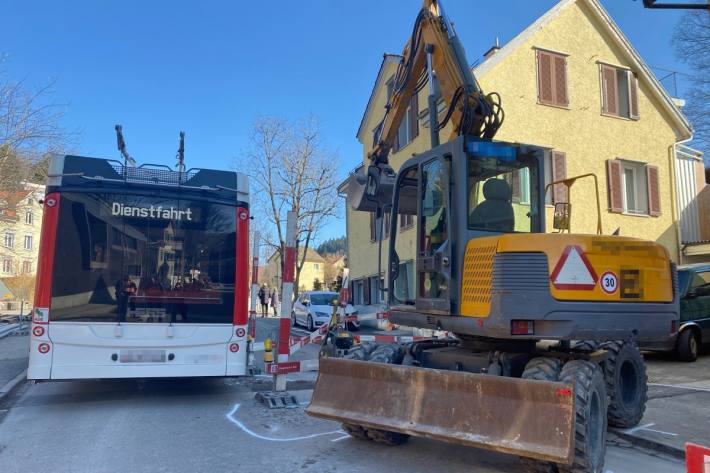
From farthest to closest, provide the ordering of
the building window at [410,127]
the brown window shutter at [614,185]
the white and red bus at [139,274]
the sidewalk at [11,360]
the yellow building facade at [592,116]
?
the building window at [410,127], the brown window shutter at [614,185], the yellow building facade at [592,116], the sidewalk at [11,360], the white and red bus at [139,274]

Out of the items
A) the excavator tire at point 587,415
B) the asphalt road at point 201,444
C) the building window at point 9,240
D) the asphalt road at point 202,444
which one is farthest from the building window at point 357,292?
the excavator tire at point 587,415

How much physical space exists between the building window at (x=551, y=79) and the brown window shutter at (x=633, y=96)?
2.61m

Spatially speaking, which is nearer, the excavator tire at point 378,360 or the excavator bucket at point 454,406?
the excavator bucket at point 454,406

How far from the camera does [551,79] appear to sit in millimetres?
16422

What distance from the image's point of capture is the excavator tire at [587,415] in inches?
159

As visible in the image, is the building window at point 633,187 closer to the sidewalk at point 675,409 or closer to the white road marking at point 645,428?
the sidewalk at point 675,409

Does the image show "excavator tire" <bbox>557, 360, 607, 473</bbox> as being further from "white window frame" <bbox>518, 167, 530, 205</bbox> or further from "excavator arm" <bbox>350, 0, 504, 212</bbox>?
"excavator arm" <bbox>350, 0, 504, 212</bbox>

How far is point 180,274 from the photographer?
24.1 ft

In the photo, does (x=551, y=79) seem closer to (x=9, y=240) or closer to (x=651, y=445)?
(x=651, y=445)

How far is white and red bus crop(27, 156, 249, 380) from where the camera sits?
6.79 m

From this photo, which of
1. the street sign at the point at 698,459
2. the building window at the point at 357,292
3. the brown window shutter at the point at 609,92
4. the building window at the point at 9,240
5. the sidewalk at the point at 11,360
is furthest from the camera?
the building window at the point at 9,240

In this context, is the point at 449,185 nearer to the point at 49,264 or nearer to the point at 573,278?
the point at 573,278

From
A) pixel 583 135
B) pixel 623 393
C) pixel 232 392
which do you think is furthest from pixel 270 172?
pixel 623 393

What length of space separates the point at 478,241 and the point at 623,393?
276 cm
